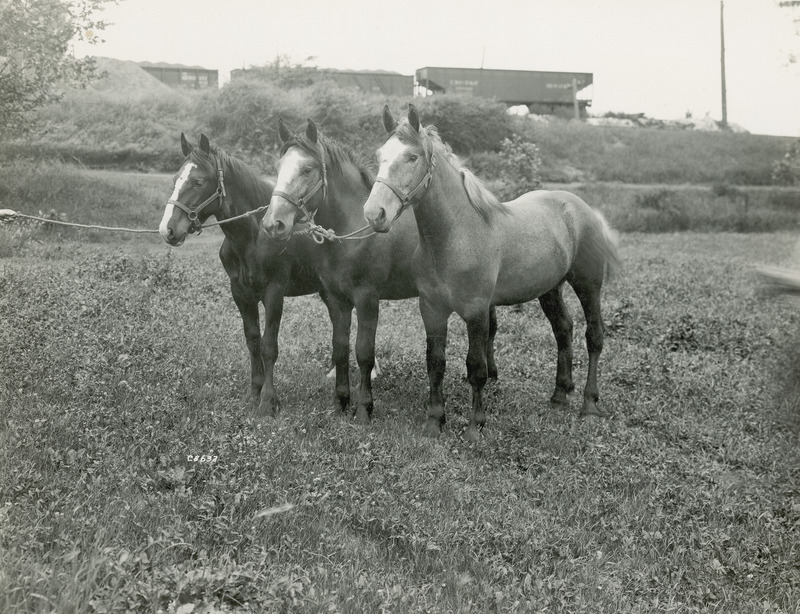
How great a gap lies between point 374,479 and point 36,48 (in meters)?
7.24

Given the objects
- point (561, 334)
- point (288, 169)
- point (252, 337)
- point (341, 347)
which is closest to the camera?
point (288, 169)

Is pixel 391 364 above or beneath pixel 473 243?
beneath

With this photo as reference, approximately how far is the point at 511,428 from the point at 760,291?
470 cm

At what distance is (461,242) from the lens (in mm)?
6031

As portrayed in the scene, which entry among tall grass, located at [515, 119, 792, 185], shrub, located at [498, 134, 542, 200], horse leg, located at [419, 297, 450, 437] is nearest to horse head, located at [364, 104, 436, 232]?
horse leg, located at [419, 297, 450, 437]

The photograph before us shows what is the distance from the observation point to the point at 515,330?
10.2 m

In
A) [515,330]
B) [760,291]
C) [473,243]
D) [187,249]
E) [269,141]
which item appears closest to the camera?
[760,291]

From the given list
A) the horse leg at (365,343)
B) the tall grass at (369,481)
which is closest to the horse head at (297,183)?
the horse leg at (365,343)

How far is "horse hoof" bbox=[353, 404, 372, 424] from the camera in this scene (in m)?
6.39

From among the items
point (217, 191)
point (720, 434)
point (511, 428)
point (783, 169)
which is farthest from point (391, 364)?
point (783, 169)

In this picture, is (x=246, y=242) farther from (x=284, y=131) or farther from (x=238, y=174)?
(x=284, y=131)

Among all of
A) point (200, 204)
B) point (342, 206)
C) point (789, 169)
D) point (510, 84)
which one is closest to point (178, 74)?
point (510, 84)

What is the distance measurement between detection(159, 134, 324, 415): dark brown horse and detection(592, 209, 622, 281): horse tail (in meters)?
3.21

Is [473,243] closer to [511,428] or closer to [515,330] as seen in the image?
[511,428]
